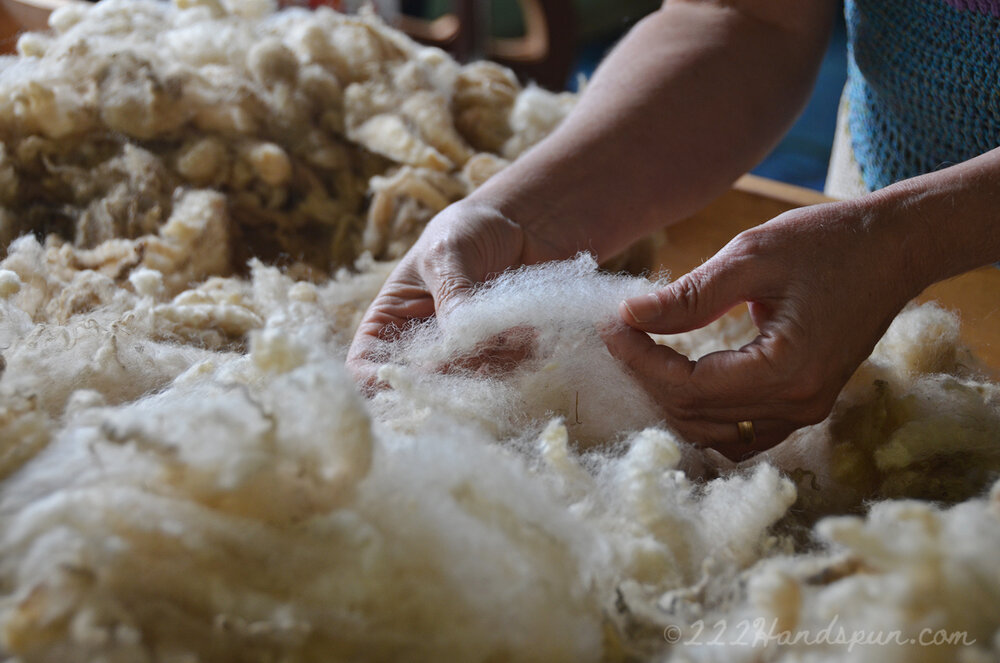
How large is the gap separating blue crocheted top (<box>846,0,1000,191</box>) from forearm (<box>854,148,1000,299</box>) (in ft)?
0.62

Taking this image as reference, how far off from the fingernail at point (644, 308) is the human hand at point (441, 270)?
0.47 feet

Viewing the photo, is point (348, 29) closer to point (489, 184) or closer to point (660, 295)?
point (489, 184)

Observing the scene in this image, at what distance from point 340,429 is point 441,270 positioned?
36cm

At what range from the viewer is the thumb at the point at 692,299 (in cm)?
67

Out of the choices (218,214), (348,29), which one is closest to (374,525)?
(218,214)

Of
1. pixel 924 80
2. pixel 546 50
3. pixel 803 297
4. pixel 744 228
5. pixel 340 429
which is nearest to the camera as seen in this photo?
pixel 340 429

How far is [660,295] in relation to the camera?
68cm

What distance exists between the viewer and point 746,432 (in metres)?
0.69

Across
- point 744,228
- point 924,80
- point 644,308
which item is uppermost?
point 924,80

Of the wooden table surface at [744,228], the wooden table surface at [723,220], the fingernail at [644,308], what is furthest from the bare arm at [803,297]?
the wooden table surface at [723,220]

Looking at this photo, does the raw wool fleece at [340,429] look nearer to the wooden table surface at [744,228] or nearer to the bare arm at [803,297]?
the bare arm at [803,297]

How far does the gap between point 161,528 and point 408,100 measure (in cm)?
76

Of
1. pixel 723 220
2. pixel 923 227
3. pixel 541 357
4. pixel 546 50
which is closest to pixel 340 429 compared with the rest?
pixel 541 357

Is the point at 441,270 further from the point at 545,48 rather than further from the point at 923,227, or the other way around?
the point at 545,48
